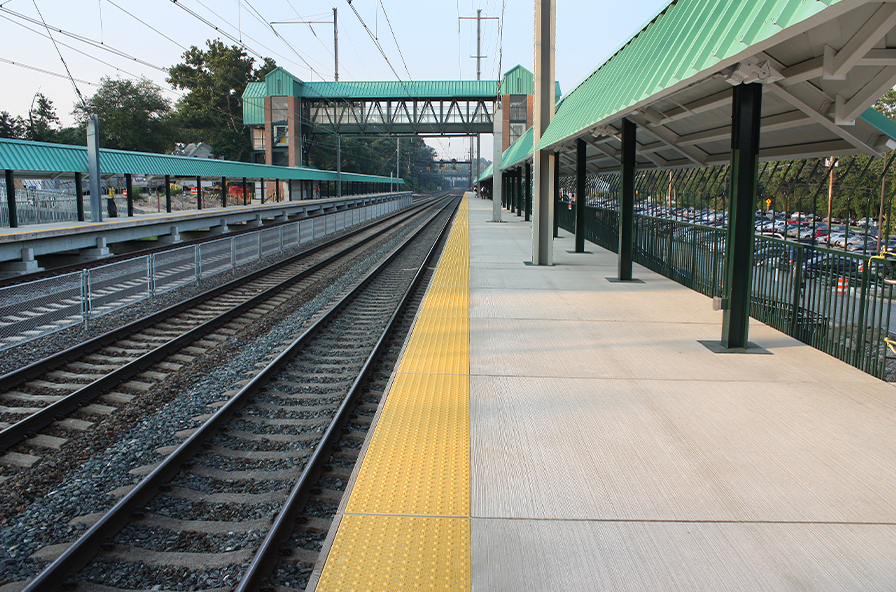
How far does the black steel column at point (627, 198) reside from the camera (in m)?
13.7

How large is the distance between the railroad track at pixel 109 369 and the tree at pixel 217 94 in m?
72.2

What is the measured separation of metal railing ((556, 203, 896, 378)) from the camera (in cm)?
727

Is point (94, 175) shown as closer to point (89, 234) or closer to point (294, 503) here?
point (89, 234)

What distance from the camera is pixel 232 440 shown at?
19.8ft

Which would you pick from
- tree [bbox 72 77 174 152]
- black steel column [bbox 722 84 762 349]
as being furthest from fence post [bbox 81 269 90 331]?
tree [bbox 72 77 174 152]

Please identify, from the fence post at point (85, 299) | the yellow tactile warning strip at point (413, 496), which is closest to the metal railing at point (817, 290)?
the yellow tactile warning strip at point (413, 496)

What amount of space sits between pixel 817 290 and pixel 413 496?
6619 millimetres

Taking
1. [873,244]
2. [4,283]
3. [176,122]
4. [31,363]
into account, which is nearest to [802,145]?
[873,244]

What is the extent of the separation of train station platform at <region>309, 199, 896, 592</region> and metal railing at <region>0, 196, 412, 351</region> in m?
5.82

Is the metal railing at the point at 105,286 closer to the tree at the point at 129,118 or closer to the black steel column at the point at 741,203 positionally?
Answer: the black steel column at the point at 741,203

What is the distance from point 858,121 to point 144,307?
12.5m

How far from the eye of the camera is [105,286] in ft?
39.0

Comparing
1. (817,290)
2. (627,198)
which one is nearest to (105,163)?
(627,198)

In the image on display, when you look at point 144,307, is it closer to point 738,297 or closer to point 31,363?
point 31,363
